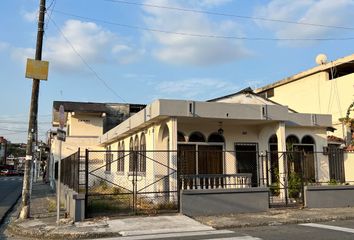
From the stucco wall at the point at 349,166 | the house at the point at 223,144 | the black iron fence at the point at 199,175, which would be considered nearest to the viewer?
the black iron fence at the point at 199,175

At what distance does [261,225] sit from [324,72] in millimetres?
22405

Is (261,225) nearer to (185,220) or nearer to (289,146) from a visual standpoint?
(185,220)

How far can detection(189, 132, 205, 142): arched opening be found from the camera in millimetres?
18000

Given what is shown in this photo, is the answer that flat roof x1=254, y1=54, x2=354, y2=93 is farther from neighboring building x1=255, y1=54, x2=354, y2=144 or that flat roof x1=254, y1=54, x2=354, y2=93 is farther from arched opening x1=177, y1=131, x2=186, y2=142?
arched opening x1=177, y1=131, x2=186, y2=142

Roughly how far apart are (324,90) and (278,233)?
2288 centimetres

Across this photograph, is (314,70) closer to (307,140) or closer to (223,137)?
(307,140)

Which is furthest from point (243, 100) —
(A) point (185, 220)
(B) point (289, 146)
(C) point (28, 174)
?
(C) point (28, 174)

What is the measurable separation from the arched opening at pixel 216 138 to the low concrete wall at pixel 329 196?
4499mm

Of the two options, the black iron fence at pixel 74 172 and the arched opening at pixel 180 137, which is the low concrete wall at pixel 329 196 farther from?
the black iron fence at pixel 74 172

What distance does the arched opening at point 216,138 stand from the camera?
1841 centimetres

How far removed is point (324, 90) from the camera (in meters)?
31.4

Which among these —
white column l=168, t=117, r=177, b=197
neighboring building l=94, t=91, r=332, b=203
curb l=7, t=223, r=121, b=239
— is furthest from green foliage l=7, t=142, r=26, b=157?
curb l=7, t=223, r=121, b=239

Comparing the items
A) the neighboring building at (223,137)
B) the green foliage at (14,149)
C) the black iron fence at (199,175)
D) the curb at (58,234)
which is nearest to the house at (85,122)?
the black iron fence at (199,175)

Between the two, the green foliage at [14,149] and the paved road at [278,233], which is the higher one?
the green foliage at [14,149]
